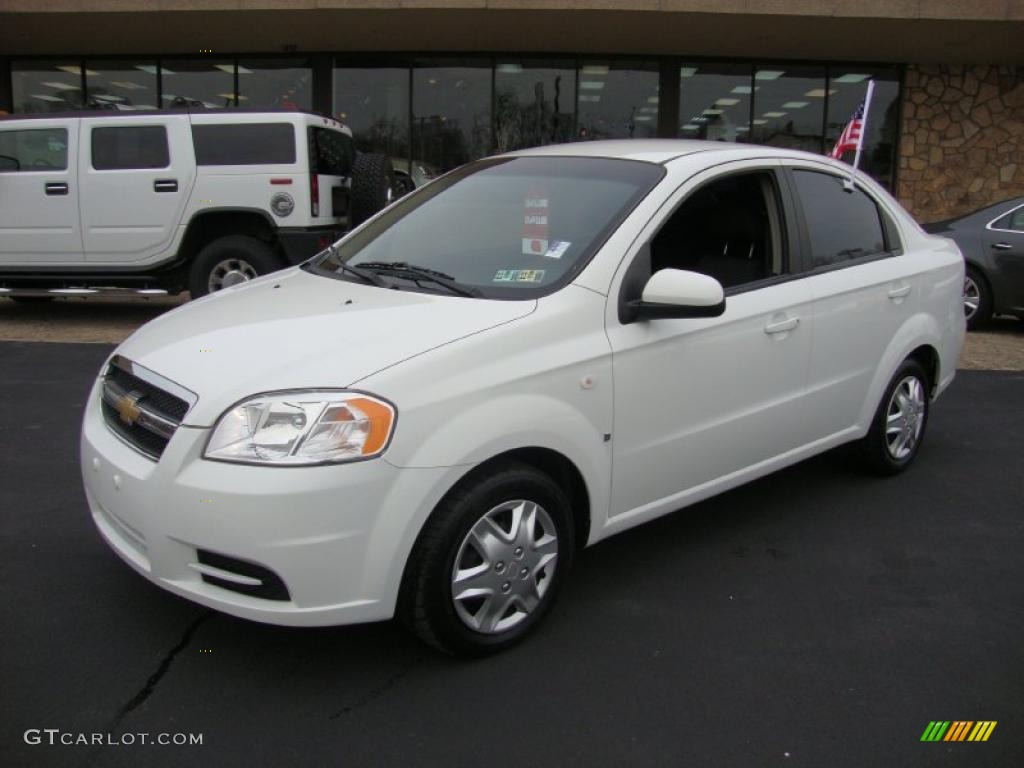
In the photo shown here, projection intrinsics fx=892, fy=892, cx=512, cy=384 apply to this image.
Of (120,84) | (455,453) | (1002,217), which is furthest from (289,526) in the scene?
(120,84)

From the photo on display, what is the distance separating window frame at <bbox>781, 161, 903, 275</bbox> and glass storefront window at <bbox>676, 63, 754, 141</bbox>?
10.7 m

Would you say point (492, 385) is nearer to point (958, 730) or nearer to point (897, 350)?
point (958, 730)

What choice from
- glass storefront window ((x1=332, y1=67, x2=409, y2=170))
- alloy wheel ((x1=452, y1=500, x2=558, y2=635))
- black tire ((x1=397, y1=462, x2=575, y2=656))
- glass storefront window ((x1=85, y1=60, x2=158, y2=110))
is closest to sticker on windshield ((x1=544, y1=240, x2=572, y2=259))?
black tire ((x1=397, y1=462, x2=575, y2=656))

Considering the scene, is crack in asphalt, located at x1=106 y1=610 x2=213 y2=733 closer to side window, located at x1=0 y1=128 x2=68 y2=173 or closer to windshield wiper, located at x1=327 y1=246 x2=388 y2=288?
windshield wiper, located at x1=327 y1=246 x2=388 y2=288

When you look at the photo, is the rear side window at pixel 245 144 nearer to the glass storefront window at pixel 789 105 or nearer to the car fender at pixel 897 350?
the car fender at pixel 897 350

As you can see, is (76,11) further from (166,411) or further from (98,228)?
(166,411)

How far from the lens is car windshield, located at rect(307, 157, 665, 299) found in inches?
126

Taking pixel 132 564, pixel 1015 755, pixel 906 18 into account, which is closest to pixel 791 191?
pixel 1015 755

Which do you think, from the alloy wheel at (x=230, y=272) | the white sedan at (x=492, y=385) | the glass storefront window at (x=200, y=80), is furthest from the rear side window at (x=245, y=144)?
the glass storefront window at (x=200, y=80)

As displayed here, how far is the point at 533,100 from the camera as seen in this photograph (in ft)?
47.6

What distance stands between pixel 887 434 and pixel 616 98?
11168 mm

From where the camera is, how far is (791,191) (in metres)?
3.99

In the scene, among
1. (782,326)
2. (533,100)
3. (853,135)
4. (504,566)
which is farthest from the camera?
(533,100)

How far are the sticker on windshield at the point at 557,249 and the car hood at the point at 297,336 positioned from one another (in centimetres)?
33
